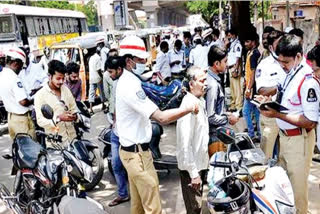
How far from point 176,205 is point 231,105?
14.0ft

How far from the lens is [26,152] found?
3.58 metres

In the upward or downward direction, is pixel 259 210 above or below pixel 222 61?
below

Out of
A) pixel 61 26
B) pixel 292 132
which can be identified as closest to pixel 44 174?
pixel 292 132

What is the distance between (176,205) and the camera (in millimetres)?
4391

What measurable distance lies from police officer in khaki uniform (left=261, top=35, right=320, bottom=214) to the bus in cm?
923

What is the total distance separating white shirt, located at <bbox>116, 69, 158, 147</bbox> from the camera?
112 inches

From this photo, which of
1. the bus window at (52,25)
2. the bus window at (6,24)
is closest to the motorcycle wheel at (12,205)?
the bus window at (6,24)

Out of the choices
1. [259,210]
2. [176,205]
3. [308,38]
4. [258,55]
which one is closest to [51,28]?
[308,38]

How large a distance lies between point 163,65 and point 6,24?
686 cm

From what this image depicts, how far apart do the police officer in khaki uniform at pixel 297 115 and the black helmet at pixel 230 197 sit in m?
0.64

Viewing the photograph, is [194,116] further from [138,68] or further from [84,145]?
[84,145]

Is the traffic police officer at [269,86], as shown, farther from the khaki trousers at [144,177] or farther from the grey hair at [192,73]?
the khaki trousers at [144,177]

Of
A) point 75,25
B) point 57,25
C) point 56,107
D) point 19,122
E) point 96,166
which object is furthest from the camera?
point 75,25

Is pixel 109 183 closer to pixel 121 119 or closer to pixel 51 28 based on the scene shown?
pixel 121 119
